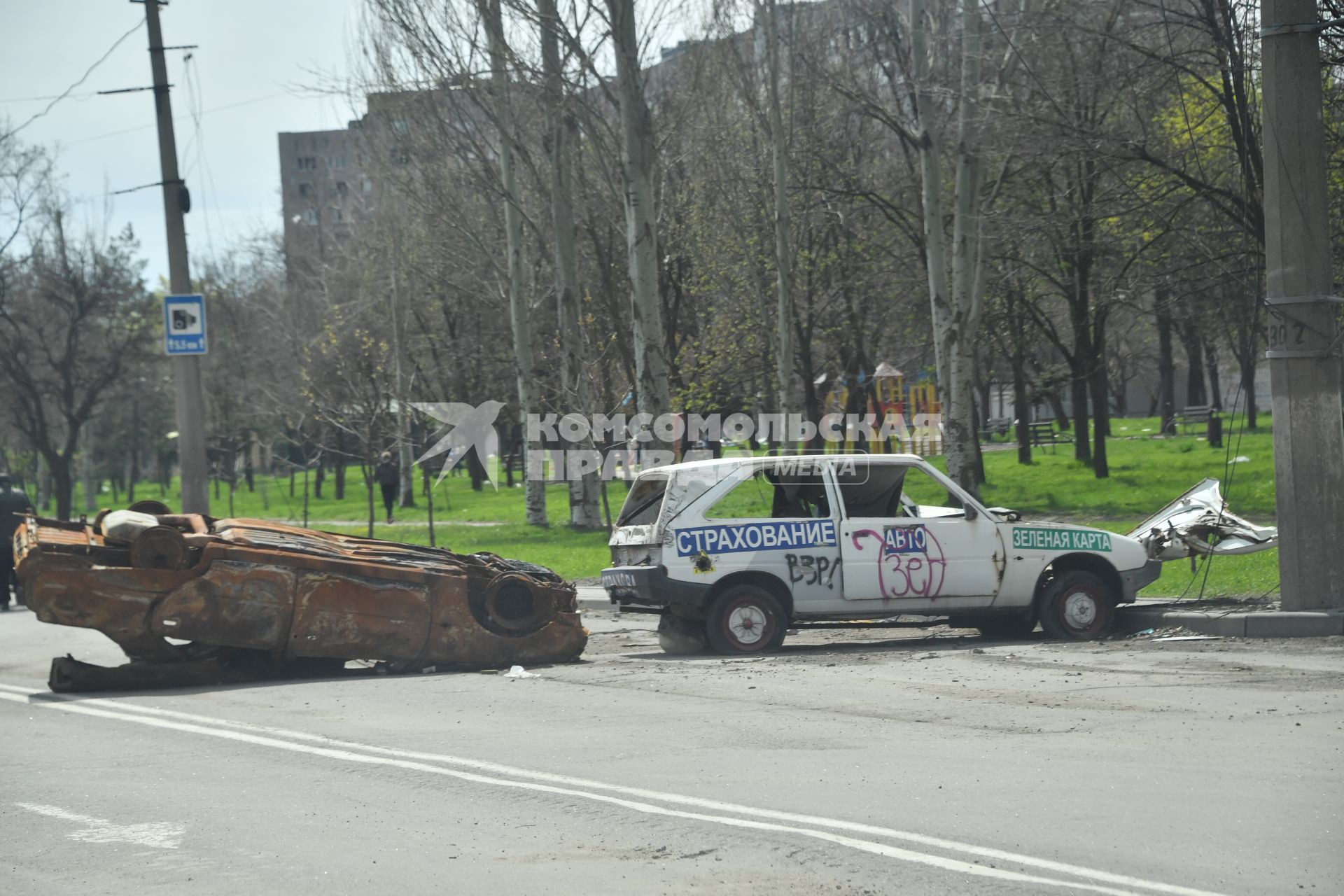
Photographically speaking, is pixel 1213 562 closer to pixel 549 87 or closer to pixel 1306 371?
pixel 1306 371

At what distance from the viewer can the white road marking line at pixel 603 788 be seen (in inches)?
204

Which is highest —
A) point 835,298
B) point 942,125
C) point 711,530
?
point 942,125

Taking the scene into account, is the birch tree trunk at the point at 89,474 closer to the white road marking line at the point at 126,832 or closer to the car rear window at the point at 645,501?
the car rear window at the point at 645,501

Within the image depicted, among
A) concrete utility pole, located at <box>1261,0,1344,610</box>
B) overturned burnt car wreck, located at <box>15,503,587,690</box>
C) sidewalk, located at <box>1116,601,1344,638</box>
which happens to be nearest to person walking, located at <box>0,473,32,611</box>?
overturned burnt car wreck, located at <box>15,503,587,690</box>

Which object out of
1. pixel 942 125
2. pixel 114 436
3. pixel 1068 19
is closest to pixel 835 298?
pixel 942 125

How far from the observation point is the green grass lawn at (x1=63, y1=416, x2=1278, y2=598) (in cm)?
1546

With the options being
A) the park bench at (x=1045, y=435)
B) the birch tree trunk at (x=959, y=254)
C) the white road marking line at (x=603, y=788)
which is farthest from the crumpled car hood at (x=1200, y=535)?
the park bench at (x=1045, y=435)

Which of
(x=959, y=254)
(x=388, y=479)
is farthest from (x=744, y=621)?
(x=388, y=479)

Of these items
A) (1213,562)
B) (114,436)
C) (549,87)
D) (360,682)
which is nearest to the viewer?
(360,682)

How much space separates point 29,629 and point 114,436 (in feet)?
201

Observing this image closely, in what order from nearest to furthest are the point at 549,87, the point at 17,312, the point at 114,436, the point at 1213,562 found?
the point at 1213,562, the point at 549,87, the point at 17,312, the point at 114,436

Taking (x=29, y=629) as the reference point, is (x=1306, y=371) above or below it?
above

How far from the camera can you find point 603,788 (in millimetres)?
6828

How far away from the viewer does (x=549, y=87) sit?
22781 mm
